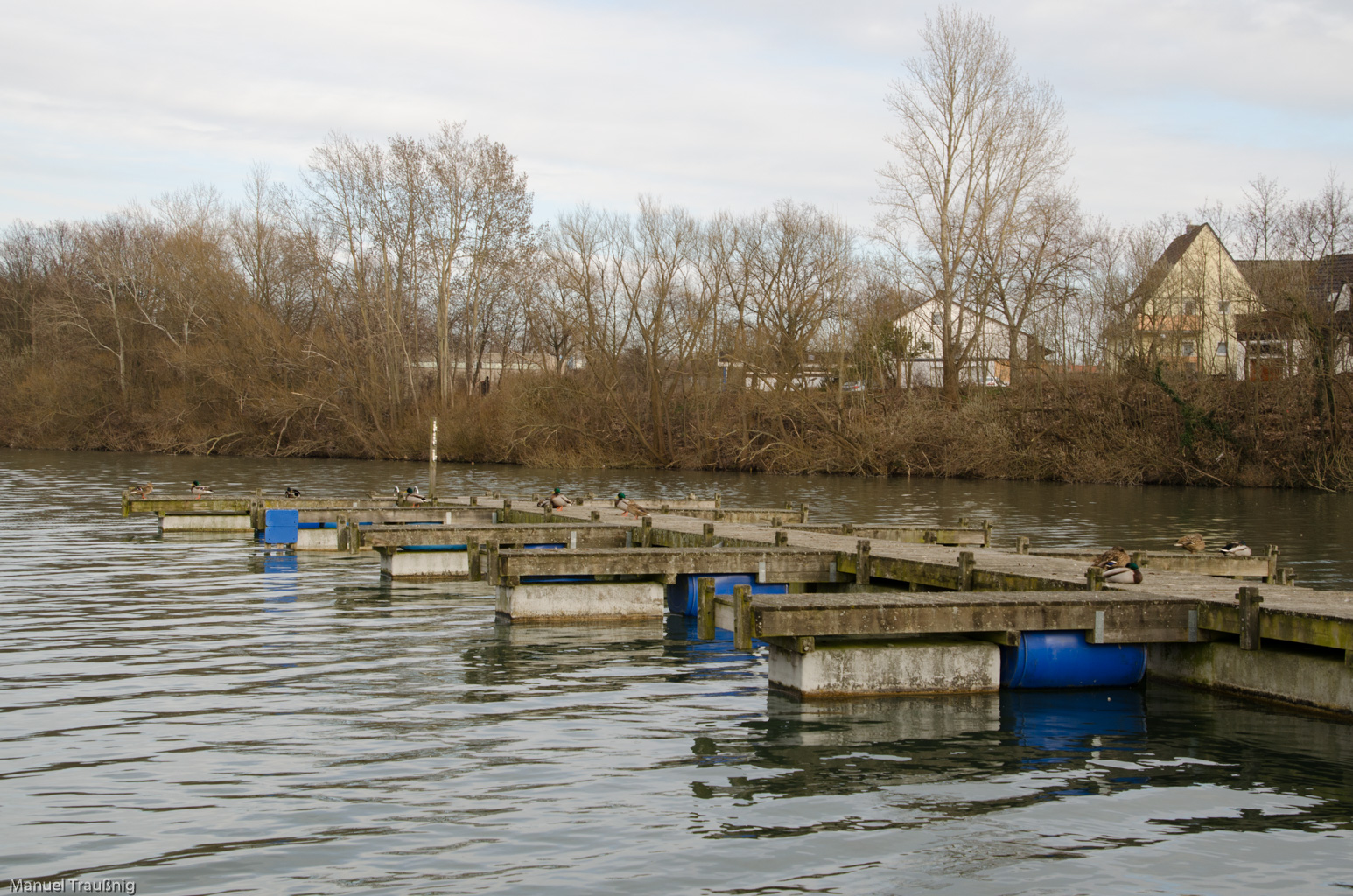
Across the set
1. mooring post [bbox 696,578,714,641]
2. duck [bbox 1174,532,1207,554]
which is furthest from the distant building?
mooring post [bbox 696,578,714,641]

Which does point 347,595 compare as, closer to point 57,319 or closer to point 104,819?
point 104,819

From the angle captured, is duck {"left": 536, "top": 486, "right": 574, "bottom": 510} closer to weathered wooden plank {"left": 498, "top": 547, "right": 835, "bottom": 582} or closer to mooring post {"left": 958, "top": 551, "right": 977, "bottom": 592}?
weathered wooden plank {"left": 498, "top": 547, "right": 835, "bottom": 582}

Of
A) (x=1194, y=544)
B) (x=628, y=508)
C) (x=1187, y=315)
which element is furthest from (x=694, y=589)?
(x=1187, y=315)

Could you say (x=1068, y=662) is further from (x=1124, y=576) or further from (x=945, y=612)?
(x=1124, y=576)

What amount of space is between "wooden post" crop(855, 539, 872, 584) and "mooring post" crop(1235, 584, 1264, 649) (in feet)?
16.7

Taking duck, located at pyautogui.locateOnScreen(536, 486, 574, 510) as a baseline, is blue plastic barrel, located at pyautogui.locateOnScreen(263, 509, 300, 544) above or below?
below

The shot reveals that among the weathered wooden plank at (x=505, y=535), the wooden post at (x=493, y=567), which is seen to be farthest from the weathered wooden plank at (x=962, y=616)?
the weathered wooden plank at (x=505, y=535)

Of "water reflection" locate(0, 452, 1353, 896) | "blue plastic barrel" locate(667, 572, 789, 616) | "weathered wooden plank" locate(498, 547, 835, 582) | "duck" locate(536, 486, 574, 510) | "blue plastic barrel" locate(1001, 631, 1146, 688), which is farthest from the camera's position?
"duck" locate(536, 486, 574, 510)

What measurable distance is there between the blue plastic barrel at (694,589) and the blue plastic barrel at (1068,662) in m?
4.63

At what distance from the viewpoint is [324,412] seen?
2886 inches

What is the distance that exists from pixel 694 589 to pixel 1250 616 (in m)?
7.46

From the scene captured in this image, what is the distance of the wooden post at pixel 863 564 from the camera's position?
15.1m

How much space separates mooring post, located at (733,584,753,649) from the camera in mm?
10727

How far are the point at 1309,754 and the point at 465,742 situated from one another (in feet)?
22.4
